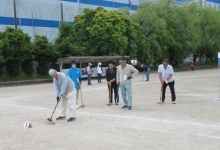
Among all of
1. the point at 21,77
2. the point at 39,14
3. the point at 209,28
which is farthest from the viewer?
the point at 209,28

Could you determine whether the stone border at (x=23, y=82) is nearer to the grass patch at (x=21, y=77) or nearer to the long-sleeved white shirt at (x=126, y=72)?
the grass patch at (x=21, y=77)

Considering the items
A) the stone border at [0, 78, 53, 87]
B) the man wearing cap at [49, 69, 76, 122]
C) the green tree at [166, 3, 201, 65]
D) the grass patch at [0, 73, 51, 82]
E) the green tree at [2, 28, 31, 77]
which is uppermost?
the green tree at [166, 3, 201, 65]

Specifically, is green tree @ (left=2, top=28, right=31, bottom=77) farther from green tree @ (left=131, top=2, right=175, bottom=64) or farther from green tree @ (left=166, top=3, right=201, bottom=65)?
green tree @ (left=166, top=3, right=201, bottom=65)

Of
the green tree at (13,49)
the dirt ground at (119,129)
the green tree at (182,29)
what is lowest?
the dirt ground at (119,129)

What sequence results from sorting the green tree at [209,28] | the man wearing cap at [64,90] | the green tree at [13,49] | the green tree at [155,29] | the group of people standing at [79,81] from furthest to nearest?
the green tree at [209,28] < the green tree at [155,29] < the green tree at [13,49] < the group of people standing at [79,81] < the man wearing cap at [64,90]

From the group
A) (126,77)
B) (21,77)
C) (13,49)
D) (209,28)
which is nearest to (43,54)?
(21,77)

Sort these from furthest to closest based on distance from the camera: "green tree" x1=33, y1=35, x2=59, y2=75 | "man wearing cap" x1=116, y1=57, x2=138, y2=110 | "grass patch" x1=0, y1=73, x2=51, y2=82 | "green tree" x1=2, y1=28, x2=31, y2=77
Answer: "green tree" x1=33, y1=35, x2=59, y2=75 < "grass patch" x1=0, y1=73, x2=51, y2=82 < "green tree" x1=2, y1=28, x2=31, y2=77 < "man wearing cap" x1=116, y1=57, x2=138, y2=110

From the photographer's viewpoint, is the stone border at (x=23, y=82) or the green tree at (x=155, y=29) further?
the green tree at (x=155, y=29)

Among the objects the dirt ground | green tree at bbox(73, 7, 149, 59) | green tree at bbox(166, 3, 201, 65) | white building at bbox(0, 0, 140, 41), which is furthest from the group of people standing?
green tree at bbox(166, 3, 201, 65)

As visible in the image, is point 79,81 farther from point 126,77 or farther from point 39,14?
point 39,14

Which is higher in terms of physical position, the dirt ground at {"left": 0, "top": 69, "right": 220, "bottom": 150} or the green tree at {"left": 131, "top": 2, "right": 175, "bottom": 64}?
the green tree at {"left": 131, "top": 2, "right": 175, "bottom": 64}

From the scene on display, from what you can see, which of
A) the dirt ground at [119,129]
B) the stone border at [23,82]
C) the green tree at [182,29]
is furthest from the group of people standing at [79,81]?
the green tree at [182,29]

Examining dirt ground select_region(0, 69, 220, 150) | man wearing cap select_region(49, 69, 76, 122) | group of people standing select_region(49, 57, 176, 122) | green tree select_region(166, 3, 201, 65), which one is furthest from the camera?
green tree select_region(166, 3, 201, 65)

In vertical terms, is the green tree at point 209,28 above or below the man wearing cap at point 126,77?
above
